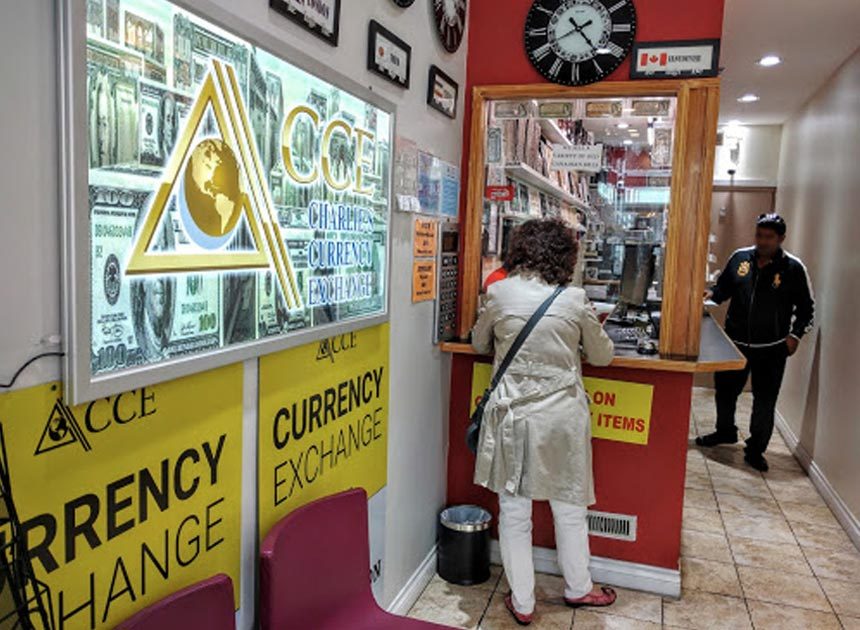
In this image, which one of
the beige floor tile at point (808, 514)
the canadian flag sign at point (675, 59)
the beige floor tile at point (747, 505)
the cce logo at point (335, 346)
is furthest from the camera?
the beige floor tile at point (747, 505)

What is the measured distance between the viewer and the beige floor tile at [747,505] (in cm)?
397

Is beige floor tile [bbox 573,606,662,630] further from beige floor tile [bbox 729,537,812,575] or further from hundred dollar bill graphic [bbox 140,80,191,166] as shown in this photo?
hundred dollar bill graphic [bbox 140,80,191,166]

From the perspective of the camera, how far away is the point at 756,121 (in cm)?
711

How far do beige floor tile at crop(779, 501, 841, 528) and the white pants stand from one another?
182 cm

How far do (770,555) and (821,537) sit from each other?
452mm

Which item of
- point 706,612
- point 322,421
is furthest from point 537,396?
point 706,612

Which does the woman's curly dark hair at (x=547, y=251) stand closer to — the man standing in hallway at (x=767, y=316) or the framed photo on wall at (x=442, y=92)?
the framed photo on wall at (x=442, y=92)

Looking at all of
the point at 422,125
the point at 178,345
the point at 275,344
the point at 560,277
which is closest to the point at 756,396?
the point at 560,277

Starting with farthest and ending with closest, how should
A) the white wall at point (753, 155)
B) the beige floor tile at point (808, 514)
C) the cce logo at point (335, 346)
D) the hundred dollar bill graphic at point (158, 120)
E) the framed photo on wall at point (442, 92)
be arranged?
the white wall at point (753, 155) < the beige floor tile at point (808, 514) < the framed photo on wall at point (442, 92) < the cce logo at point (335, 346) < the hundred dollar bill graphic at point (158, 120)

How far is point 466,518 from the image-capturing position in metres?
3.17

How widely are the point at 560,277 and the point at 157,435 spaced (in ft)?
5.41

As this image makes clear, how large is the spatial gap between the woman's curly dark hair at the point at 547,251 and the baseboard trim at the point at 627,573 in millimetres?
1346

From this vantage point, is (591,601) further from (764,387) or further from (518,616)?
(764,387)

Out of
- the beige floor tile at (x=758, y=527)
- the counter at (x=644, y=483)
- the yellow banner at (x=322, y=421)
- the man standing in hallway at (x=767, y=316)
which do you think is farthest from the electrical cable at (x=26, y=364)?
the man standing in hallway at (x=767, y=316)
